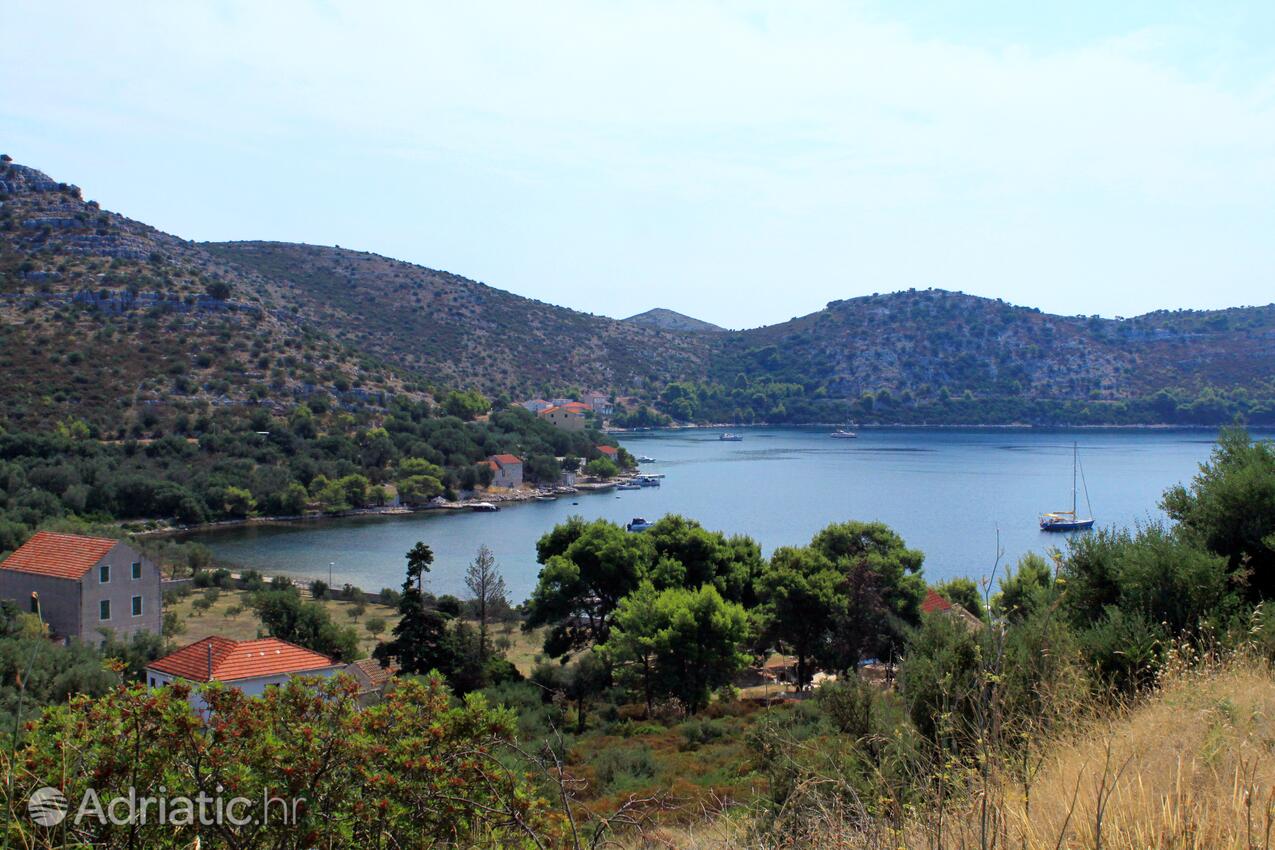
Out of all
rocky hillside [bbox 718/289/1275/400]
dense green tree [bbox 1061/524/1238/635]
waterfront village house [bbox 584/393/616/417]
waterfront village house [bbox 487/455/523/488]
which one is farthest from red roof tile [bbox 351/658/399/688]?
rocky hillside [bbox 718/289/1275/400]

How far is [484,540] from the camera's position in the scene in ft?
132

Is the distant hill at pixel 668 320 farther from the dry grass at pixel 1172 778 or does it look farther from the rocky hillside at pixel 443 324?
the dry grass at pixel 1172 778

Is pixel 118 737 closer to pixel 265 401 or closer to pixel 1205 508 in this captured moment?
pixel 1205 508

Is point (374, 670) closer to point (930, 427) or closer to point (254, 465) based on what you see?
point (254, 465)

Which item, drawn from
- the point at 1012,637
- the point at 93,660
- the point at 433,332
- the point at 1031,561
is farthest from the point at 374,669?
the point at 433,332

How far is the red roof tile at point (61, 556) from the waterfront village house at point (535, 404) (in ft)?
197

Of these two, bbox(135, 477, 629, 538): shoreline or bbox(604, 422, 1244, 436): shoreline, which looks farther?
bbox(604, 422, 1244, 436): shoreline

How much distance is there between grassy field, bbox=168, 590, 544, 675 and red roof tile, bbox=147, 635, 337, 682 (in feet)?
17.4

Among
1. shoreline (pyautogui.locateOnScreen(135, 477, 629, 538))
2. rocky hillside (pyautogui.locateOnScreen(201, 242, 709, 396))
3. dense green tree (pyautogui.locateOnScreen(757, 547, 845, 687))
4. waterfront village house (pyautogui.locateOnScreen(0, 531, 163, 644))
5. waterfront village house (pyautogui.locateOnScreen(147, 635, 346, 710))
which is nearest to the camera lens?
waterfront village house (pyautogui.locateOnScreen(147, 635, 346, 710))

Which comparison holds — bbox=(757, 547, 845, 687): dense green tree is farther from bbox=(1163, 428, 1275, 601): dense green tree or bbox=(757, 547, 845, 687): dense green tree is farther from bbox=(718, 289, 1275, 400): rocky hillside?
bbox=(718, 289, 1275, 400): rocky hillside

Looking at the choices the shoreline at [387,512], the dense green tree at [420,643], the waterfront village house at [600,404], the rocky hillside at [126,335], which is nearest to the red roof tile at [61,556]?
the dense green tree at [420,643]

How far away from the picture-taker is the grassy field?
2022cm

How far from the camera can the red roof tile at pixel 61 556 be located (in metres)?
17.2

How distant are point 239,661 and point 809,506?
3789cm
